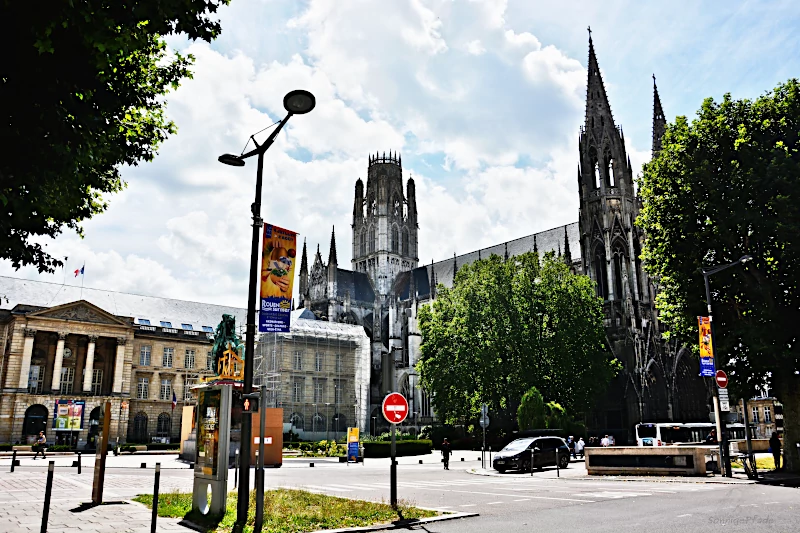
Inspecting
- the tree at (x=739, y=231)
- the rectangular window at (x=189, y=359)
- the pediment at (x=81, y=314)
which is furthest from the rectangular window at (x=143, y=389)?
the tree at (x=739, y=231)

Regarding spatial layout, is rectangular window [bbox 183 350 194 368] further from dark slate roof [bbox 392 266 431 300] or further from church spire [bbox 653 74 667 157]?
church spire [bbox 653 74 667 157]

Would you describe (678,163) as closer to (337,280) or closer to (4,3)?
(4,3)

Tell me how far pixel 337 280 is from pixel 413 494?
74751mm

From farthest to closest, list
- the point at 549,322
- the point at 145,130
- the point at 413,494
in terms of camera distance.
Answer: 1. the point at 549,322
2. the point at 413,494
3. the point at 145,130

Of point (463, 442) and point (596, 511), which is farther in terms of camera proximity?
A: point (463, 442)

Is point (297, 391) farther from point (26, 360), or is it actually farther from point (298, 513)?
point (298, 513)

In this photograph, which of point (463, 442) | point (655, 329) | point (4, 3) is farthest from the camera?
point (655, 329)

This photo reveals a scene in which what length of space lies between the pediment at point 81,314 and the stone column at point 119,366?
78.5 inches

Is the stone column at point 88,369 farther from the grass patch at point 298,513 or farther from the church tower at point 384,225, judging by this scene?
the grass patch at point 298,513

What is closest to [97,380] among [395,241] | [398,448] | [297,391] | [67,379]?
[67,379]

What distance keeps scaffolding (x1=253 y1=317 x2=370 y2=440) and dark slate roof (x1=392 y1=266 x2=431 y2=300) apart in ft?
67.2

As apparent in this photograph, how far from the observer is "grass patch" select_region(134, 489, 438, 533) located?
10672mm

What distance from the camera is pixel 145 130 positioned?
14750 millimetres

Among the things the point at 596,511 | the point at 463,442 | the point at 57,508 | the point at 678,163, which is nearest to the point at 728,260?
the point at 678,163
